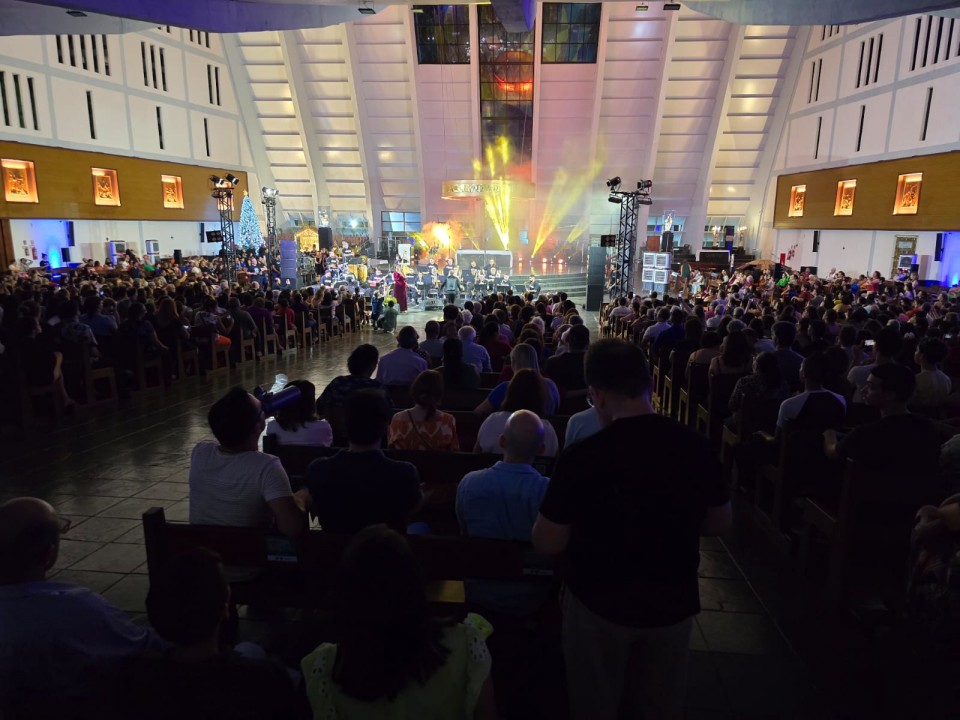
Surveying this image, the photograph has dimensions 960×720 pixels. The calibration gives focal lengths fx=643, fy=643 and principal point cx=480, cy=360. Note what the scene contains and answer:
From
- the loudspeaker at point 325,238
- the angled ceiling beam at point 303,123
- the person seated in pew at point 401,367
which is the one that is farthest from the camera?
the loudspeaker at point 325,238

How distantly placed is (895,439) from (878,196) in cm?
2277

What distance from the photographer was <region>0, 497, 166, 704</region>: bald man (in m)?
1.93

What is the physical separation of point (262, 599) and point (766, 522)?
3.46 meters

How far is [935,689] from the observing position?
277 centimetres

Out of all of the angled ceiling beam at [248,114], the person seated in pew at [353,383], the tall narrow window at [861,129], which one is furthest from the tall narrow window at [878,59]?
the angled ceiling beam at [248,114]

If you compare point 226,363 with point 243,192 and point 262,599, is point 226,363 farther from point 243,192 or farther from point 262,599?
point 243,192

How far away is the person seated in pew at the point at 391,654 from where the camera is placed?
1.49 meters

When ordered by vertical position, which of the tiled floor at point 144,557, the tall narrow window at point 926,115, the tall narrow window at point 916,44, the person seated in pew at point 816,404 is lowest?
the tiled floor at point 144,557

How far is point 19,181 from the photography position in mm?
20109

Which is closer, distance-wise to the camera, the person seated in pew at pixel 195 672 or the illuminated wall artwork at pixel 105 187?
the person seated in pew at pixel 195 672

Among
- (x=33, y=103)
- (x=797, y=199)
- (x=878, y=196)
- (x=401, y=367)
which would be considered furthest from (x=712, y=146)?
(x=401, y=367)

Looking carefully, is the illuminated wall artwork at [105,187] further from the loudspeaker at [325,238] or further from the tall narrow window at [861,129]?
the tall narrow window at [861,129]

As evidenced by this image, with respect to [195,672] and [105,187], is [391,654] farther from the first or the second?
[105,187]

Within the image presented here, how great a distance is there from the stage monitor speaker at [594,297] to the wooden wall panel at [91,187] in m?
18.0
